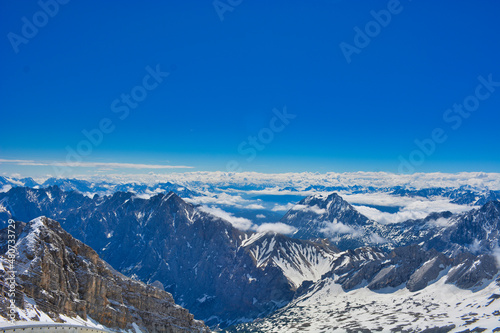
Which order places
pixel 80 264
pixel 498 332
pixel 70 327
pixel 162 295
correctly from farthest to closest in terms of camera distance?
pixel 498 332 → pixel 162 295 → pixel 80 264 → pixel 70 327

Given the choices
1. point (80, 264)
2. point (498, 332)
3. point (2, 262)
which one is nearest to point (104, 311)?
point (80, 264)

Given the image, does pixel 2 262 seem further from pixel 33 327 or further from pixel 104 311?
pixel 104 311

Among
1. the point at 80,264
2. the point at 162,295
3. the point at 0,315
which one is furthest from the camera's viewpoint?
the point at 162,295

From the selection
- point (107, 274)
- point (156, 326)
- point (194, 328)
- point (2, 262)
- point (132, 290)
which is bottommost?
point (194, 328)

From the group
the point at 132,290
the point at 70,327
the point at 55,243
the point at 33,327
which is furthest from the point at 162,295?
the point at 33,327

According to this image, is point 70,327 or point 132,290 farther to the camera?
point 132,290

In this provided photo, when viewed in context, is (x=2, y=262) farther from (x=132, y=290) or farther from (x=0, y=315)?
(x=132, y=290)

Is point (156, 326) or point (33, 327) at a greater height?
point (33, 327)
